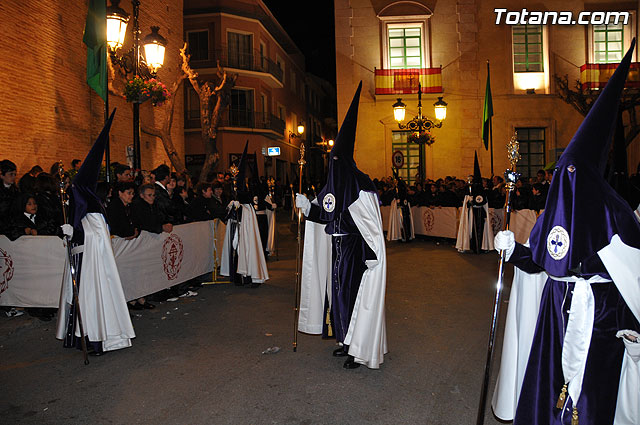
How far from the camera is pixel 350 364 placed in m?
5.25

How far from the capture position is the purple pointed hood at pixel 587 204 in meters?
3.03

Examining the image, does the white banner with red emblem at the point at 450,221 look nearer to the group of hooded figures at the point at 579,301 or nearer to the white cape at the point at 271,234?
the white cape at the point at 271,234

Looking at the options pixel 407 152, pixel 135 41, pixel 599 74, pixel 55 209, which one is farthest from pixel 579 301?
pixel 599 74

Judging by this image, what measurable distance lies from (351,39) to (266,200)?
1347 centimetres

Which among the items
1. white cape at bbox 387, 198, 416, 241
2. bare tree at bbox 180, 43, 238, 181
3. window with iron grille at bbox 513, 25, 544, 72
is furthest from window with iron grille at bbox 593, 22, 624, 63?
bare tree at bbox 180, 43, 238, 181

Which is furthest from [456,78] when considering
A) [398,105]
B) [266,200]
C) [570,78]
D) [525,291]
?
[525,291]

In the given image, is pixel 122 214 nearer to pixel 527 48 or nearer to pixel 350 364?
pixel 350 364

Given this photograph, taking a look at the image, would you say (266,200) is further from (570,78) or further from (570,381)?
(570,78)

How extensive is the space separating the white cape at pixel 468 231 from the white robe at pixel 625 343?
33.6ft

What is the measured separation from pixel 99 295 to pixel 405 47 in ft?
65.8

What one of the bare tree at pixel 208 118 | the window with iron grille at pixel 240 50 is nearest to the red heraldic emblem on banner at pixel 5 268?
the bare tree at pixel 208 118

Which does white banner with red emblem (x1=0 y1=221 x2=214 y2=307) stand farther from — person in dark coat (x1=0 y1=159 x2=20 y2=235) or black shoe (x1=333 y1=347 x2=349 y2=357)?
black shoe (x1=333 y1=347 x2=349 y2=357)

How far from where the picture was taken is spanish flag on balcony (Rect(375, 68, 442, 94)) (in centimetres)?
2234
